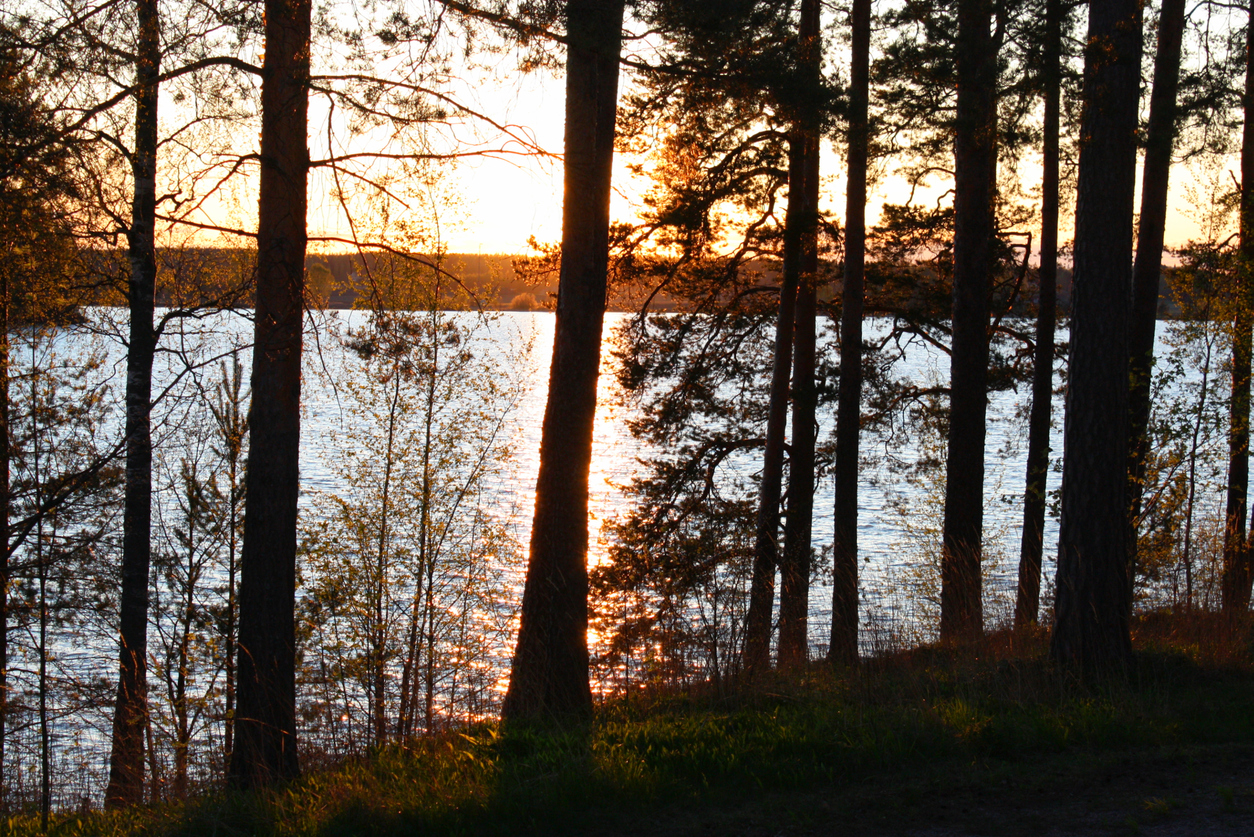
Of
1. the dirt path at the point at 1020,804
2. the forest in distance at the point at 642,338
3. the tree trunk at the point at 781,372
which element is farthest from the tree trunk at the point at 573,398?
the tree trunk at the point at 781,372

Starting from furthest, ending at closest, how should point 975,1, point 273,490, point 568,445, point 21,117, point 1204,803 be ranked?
point 975,1 → point 568,445 → point 273,490 → point 21,117 → point 1204,803

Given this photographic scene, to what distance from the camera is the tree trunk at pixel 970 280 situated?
9.85m

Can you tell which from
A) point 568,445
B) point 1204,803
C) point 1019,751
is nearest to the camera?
point 1204,803

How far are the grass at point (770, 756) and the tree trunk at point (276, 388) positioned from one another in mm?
1460

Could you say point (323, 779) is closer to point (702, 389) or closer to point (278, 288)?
point (278, 288)

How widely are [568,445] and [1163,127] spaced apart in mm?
8430

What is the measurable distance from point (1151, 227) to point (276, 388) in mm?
10450

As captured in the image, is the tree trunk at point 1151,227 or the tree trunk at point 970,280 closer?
the tree trunk at point 970,280

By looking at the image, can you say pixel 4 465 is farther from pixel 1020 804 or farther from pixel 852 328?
pixel 1020 804

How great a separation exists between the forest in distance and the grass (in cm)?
29

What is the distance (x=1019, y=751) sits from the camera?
4.77m

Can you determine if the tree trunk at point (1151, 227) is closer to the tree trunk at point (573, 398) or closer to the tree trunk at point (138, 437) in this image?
the tree trunk at point (573, 398)

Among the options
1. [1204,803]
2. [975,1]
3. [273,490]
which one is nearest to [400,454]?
[273,490]

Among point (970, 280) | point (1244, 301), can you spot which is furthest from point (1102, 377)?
point (1244, 301)
